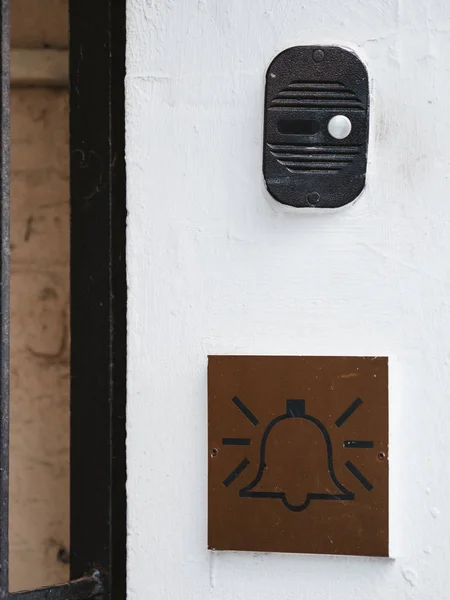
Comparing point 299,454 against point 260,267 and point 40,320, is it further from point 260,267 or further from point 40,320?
point 40,320

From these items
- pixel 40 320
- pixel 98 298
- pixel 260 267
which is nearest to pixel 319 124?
pixel 260 267

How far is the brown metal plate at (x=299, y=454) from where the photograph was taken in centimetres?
113

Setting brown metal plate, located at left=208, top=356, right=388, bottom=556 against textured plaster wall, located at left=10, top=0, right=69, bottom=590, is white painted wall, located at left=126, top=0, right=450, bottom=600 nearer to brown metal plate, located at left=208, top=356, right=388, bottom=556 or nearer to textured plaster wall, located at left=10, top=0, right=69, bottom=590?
brown metal plate, located at left=208, top=356, right=388, bottom=556

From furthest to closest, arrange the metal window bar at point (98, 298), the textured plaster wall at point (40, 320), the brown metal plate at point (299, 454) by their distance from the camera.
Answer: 1. the textured plaster wall at point (40, 320)
2. the metal window bar at point (98, 298)
3. the brown metal plate at point (299, 454)

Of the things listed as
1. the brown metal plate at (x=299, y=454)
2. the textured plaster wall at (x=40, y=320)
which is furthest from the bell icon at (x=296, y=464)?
the textured plaster wall at (x=40, y=320)

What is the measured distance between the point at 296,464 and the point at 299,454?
0.6 inches

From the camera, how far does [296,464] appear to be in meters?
1.14

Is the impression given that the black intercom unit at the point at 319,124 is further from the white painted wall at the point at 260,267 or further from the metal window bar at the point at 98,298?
the metal window bar at the point at 98,298

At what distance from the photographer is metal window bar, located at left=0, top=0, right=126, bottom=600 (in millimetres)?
1231

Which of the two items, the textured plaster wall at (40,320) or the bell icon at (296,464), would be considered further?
the textured plaster wall at (40,320)

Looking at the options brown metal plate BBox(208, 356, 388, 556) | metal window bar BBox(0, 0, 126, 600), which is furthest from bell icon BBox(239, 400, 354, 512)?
metal window bar BBox(0, 0, 126, 600)

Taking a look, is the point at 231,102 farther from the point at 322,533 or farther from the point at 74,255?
the point at 322,533

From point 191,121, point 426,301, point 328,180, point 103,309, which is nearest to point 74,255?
point 103,309

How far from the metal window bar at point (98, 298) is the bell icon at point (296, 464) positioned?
237 mm
